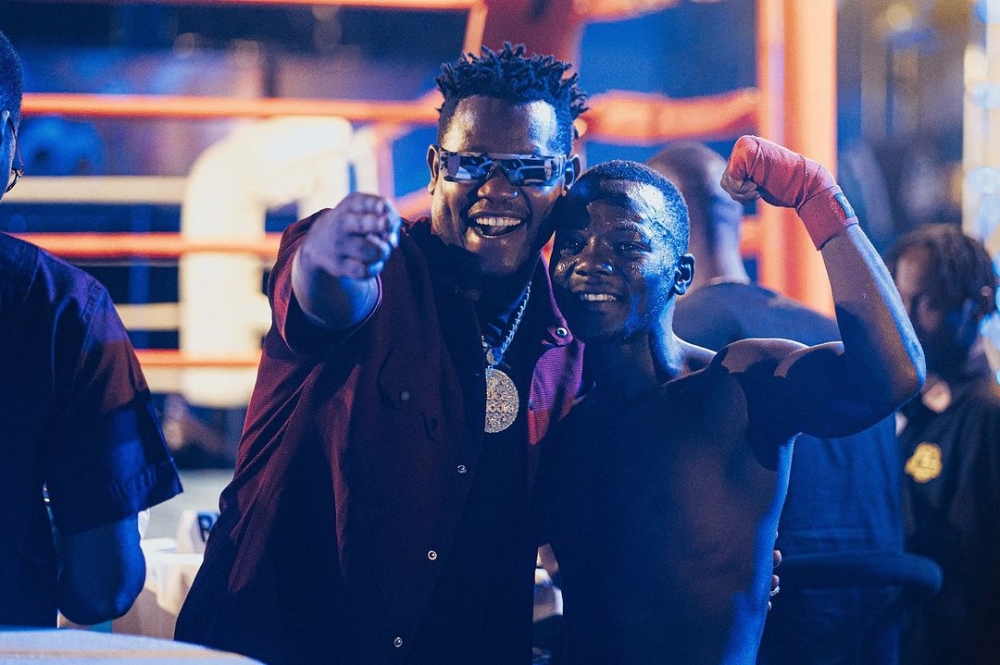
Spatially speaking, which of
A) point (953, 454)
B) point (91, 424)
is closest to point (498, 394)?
point (91, 424)

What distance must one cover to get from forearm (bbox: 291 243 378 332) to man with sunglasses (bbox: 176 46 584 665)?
0.8 inches

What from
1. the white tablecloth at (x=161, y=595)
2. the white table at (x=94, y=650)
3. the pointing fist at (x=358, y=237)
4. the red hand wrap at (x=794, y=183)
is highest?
the red hand wrap at (x=794, y=183)

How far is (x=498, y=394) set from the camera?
171 cm

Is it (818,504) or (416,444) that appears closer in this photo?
(416,444)

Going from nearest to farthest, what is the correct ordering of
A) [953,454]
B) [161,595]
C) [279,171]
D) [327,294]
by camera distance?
[327,294] < [161,595] < [953,454] < [279,171]

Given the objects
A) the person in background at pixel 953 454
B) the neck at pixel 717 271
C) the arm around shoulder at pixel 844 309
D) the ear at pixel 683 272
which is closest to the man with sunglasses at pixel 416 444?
the ear at pixel 683 272

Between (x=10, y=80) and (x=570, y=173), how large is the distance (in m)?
0.89

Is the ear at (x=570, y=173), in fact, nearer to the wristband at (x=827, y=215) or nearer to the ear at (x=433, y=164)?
the ear at (x=433, y=164)

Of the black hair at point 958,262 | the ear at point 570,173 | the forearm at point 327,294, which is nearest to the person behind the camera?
the forearm at point 327,294

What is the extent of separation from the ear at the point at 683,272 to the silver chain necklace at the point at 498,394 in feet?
1.03

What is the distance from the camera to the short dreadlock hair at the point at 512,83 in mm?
1718

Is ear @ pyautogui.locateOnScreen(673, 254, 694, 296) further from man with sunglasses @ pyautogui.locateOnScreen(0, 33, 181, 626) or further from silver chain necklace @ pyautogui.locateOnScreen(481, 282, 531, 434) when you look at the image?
man with sunglasses @ pyautogui.locateOnScreen(0, 33, 181, 626)

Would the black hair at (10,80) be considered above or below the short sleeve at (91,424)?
above

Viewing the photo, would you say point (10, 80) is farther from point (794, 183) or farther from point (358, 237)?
point (794, 183)
